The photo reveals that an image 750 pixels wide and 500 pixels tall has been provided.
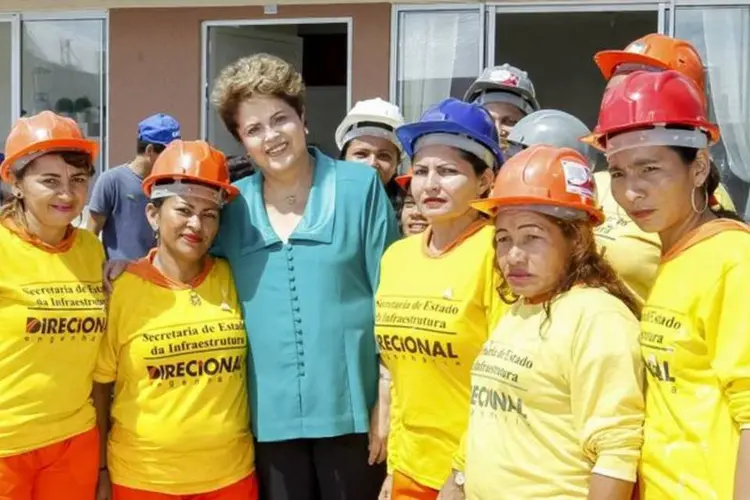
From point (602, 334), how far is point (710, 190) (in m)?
0.50

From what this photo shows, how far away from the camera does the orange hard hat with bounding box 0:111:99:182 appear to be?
320cm

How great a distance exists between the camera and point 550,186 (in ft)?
8.01

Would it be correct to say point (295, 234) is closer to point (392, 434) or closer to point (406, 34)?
point (392, 434)

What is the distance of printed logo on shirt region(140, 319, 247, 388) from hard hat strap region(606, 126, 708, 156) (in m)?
1.61

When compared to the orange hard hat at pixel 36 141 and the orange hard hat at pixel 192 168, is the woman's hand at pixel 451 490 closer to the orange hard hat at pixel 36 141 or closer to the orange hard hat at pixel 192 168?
the orange hard hat at pixel 192 168

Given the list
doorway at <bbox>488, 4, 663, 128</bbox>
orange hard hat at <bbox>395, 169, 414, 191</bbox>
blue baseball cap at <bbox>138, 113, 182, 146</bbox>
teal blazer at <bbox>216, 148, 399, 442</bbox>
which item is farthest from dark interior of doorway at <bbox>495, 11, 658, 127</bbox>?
teal blazer at <bbox>216, 148, 399, 442</bbox>

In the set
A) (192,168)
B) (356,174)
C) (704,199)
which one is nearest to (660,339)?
A: (704,199)

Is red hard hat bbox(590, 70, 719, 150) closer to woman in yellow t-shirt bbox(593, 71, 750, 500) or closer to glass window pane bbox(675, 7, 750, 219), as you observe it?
woman in yellow t-shirt bbox(593, 71, 750, 500)

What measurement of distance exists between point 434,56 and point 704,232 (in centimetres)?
596

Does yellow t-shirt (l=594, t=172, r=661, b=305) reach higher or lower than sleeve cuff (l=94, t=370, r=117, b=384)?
higher

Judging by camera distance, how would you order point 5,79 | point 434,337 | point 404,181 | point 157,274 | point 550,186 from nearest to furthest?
point 550,186 < point 434,337 < point 157,274 < point 404,181 < point 5,79

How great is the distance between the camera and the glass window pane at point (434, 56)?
791cm

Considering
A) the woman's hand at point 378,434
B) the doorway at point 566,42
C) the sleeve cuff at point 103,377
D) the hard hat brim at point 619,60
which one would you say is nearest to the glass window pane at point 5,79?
the doorway at point 566,42

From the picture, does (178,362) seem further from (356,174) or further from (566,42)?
(566,42)
